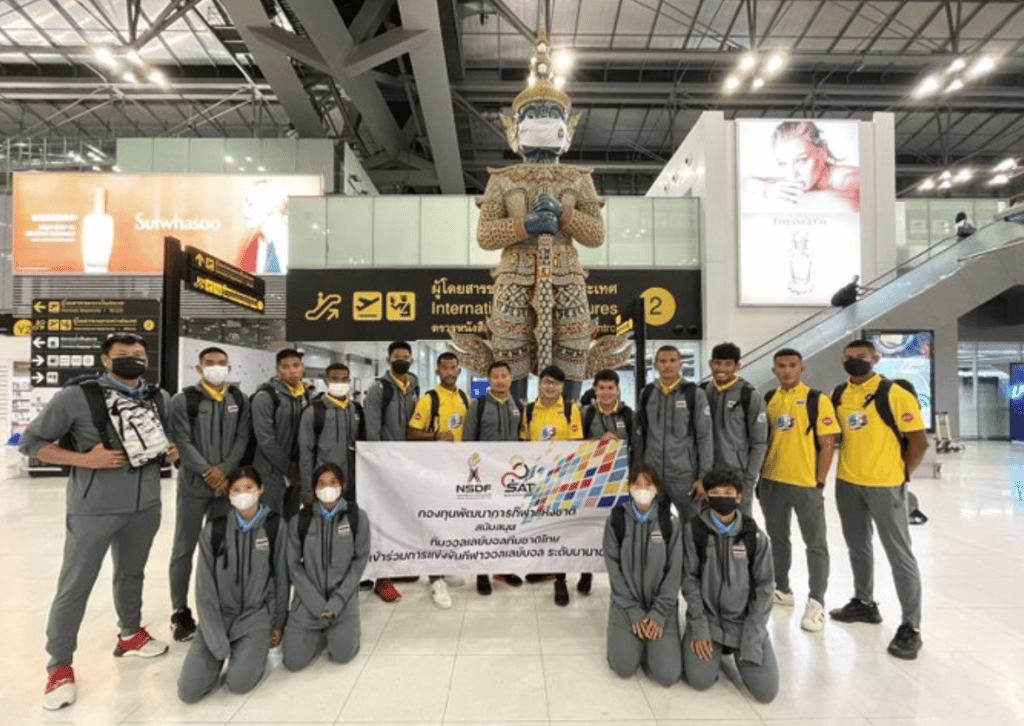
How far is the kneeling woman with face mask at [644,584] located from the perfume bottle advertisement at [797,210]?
1009cm

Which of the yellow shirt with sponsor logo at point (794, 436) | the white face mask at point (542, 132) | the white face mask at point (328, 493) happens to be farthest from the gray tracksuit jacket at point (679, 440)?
the white face mask at point (542, 132)

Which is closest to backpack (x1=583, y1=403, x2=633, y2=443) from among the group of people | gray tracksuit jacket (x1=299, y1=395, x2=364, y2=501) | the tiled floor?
the group of people

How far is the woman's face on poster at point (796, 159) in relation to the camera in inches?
474

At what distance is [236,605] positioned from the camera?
113 inches

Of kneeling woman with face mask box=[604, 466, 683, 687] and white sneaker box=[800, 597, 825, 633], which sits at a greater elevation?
kneeling woman with face mask box=[604, 466, 683, 687]

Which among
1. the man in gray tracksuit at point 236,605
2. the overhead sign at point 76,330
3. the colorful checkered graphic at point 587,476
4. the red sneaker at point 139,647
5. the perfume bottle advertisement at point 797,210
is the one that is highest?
the perfume bottle advertisement at point 797,210

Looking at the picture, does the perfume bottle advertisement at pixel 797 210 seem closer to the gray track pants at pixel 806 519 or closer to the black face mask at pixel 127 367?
the gray track pants at pixel 806 519

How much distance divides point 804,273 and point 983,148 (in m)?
13.9

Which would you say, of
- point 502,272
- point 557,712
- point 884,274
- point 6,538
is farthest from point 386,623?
point 884,274

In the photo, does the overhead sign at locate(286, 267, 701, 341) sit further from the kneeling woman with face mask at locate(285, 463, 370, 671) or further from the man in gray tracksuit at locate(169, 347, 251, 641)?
the kneeling woman with face mask at locate(285, 463, 370, 671)

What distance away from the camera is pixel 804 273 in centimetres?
1213

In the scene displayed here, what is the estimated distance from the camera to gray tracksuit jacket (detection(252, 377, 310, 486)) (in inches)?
144

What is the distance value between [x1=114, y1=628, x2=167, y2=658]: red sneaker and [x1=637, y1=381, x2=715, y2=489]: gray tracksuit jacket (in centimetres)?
307

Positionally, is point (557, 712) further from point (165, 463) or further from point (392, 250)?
point (392, 250)
